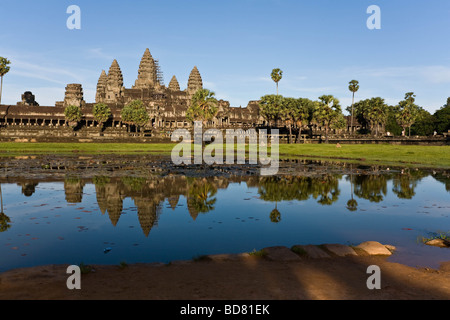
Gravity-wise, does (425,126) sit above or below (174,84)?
below

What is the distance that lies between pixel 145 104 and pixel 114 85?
16.1m

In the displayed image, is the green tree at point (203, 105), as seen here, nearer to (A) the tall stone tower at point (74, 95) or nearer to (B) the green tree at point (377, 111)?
(B) the green tree at point (377, 111)

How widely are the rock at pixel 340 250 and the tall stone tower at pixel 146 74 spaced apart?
126m

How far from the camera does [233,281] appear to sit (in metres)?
6.15

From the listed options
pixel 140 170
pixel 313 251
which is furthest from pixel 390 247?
pixel 140 170

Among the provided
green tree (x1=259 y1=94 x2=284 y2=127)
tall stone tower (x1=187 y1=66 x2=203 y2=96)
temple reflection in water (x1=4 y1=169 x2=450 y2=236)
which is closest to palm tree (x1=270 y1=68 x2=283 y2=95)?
green tree (x1=259 y1=94 x2=284 y2=127)

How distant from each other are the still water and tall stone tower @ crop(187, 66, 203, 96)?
111174mm

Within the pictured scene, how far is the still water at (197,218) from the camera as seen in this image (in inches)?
317

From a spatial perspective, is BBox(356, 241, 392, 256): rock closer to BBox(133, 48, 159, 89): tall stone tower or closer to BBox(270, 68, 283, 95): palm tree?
BBox(270, 68, 283, 95): palm tree

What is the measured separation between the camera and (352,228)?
10414 mm

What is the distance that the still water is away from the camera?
8.06 metres

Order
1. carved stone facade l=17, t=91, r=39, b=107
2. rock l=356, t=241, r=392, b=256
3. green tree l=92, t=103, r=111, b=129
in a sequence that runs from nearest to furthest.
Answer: rock l=356, t=241, r=392, b=256
green tree l=92, t=103, r=111, b=129
carved stone facade l=17, t=91, r=39, b=107

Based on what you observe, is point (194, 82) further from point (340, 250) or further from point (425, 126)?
point (340, 250)

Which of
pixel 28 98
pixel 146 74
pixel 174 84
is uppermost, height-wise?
pixel 146 74
